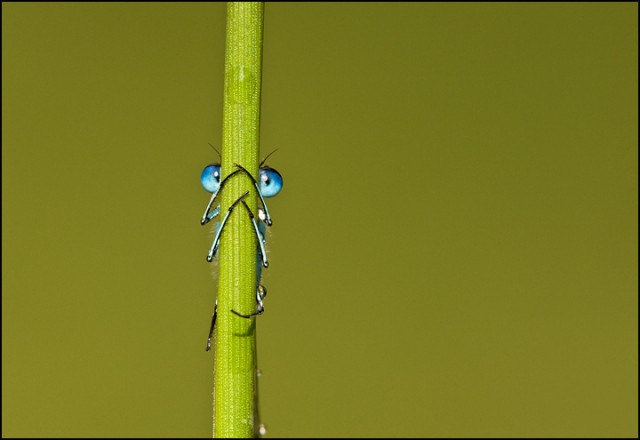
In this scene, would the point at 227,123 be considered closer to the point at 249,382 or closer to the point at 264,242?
the point at 249,382

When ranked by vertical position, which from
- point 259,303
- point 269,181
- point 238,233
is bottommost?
point 238,233

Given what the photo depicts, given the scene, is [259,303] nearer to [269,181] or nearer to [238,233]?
[269,181]

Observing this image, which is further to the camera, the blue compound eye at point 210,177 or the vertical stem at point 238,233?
the blue compound eye at point 210,177

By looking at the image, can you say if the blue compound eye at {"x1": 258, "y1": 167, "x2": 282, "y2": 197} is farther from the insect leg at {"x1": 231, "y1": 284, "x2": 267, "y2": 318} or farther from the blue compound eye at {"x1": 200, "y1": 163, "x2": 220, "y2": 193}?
the insect leg at {"x1": 231, "y1": 284, "x2": 267, "y2": 318}

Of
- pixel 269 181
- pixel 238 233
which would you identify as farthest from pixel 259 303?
pixel 238 233

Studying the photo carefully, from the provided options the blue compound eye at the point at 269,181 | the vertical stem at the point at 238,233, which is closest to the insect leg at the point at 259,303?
the vertical stem at the point at 238,233

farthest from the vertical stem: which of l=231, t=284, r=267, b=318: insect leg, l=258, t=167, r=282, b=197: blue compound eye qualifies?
l=258, t=167, r=282, b=197: blue compound eye

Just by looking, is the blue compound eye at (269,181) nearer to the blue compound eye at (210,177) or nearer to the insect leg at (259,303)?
the blue compound eye at (210,177)
